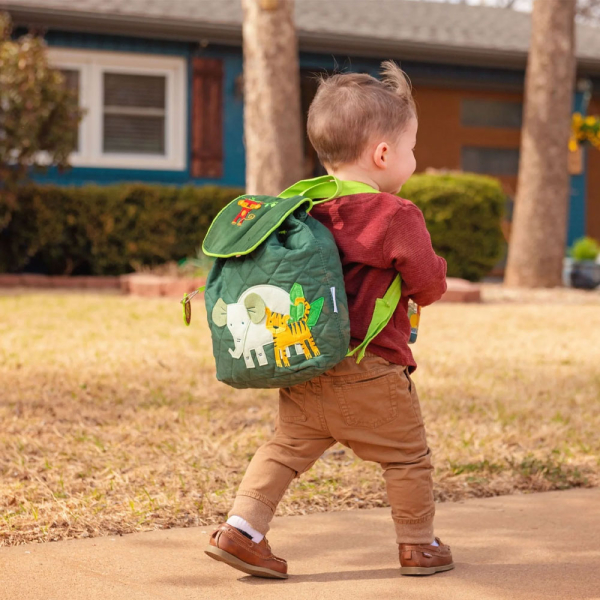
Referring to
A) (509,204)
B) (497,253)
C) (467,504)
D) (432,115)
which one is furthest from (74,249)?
(467,504)

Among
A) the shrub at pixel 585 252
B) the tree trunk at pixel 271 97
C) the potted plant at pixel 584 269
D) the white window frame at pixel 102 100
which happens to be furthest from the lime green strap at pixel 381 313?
the white window frame at pixel 102 100

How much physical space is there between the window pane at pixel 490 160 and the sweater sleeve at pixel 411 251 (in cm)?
1224

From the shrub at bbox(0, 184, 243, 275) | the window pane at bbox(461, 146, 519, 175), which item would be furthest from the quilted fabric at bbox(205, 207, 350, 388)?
the window pane at bbox(461, 146, 519, 175)

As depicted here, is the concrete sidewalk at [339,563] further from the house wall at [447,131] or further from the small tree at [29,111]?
the house wall at [447,131]

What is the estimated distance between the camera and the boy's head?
2.58 meters

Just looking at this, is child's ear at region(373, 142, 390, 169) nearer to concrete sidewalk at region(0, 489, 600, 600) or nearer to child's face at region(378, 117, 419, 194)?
child's face at region(378, 117, 419, 194)

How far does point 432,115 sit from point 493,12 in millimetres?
4452

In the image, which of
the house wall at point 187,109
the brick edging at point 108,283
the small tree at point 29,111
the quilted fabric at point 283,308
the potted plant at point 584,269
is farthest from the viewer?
the house wall at point 187,109

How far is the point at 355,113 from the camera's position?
8.43 ft

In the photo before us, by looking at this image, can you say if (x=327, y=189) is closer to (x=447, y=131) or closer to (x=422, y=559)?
(x=422, y=559)

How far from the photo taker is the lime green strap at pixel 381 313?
8.11 feet

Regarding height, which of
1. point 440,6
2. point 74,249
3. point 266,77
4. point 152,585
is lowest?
point 152,585

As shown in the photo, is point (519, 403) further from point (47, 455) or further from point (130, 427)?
point (47, 455)

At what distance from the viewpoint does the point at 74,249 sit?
1111cm
